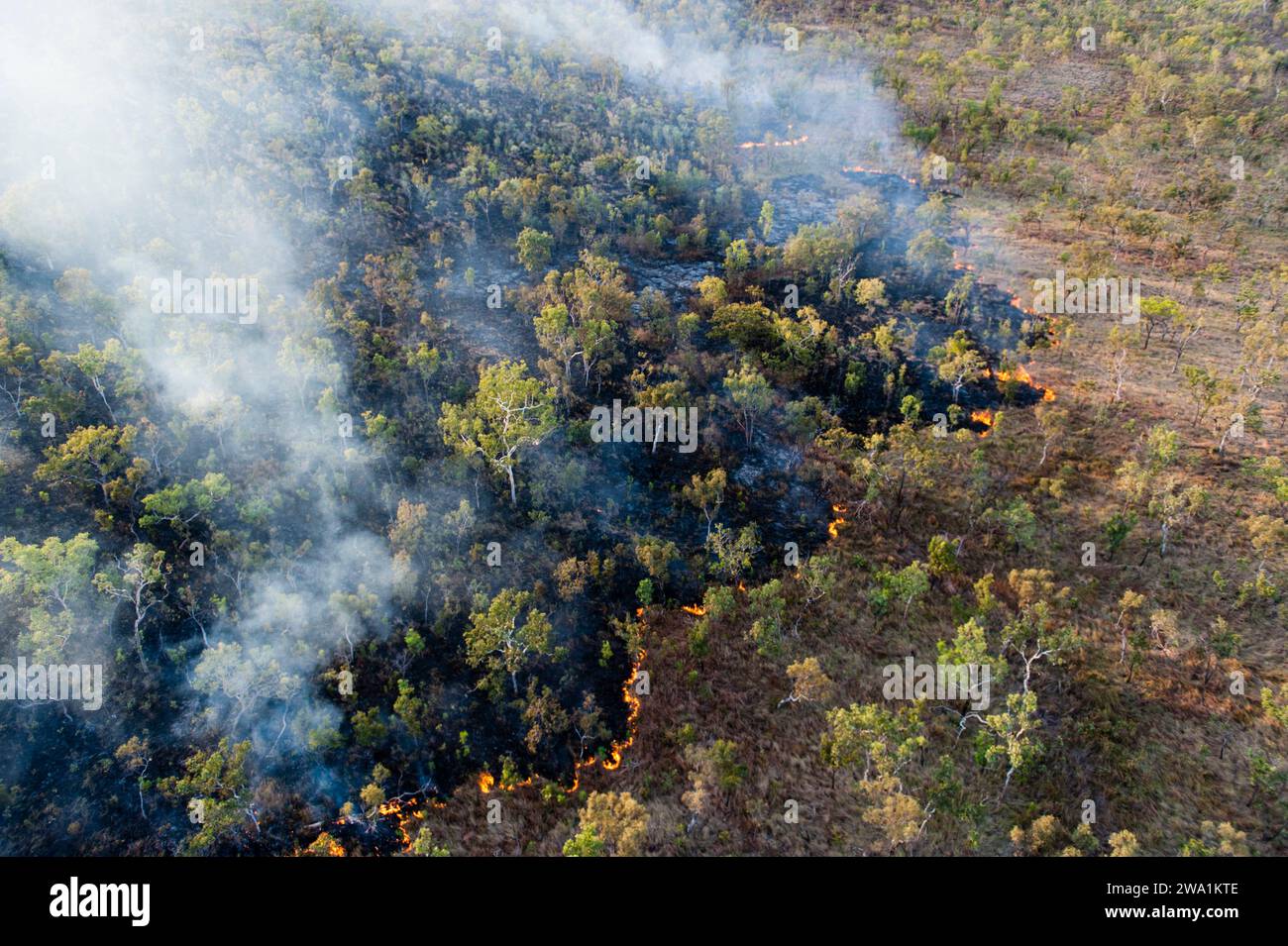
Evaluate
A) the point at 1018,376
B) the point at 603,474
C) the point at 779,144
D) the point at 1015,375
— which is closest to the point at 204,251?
the point at 603,474

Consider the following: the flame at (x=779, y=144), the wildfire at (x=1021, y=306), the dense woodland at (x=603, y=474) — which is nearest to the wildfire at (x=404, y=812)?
the dense woodland at (x=603, y=474)

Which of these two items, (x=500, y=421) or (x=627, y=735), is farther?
(x=500, y=421)

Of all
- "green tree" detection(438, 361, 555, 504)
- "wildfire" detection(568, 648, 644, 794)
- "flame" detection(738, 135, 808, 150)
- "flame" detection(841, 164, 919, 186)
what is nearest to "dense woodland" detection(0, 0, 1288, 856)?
"wildfire" detection(568, 648, 644, 794)

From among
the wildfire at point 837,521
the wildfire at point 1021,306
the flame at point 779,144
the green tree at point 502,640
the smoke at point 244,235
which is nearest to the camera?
the green tree at point 502,640

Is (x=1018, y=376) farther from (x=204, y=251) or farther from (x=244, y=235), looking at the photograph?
(x=204, y=251)

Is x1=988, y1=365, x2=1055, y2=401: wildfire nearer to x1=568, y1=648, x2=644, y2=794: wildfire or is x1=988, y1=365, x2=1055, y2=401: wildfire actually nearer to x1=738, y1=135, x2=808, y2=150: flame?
x1=568, y1=648, x2=644, y2=794: wildfire

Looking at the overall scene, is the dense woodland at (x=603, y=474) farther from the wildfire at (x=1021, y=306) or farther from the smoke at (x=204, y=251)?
the wildfire at (x=1021, y=306)

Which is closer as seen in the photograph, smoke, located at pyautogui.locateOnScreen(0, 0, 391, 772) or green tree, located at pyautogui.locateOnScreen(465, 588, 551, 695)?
green tree, located at pyautogui.locateOnScreen(465, 588, 551, 695)

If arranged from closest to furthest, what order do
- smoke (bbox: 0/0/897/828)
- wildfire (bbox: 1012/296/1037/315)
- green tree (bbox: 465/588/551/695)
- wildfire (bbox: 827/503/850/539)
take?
green tree (bbox: 465/588/551/695) → smoke (bbox: 0/0/897/828) → wildfire (bbox: 827/503/850/539) → wildfire (bbox: 1012/296/1037/315)

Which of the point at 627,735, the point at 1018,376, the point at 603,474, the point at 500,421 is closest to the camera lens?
the point at 627,735

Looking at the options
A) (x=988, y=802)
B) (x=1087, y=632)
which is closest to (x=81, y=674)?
(x=988, y=802)
